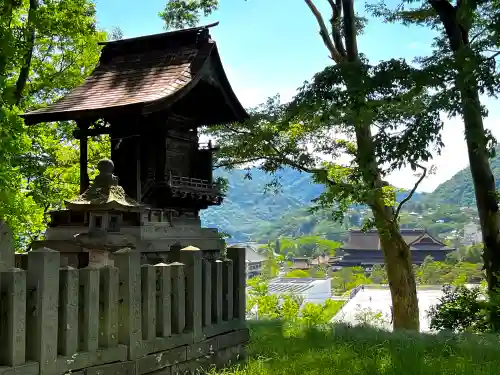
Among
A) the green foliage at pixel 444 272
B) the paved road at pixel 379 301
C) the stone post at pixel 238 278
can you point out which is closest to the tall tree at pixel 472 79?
the stone post at pixel 238 278

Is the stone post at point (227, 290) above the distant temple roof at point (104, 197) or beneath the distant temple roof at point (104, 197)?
beneath

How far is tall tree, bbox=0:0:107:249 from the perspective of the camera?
14469 mm

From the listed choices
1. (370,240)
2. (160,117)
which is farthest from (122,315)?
(370,240)

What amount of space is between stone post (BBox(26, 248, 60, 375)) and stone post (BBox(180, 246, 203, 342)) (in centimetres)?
189

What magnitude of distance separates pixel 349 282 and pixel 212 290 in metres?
36.8

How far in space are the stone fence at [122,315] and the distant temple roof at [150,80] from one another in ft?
13.1

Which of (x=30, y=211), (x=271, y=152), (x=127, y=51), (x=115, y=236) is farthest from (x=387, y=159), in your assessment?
(x=30, y=211)

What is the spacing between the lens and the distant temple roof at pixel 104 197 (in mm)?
8070

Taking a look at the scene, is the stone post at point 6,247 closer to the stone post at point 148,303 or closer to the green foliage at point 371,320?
the stone post at point 148,303

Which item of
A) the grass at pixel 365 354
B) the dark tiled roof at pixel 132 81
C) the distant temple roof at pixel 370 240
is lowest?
the distant temple roof at pixel 370 240

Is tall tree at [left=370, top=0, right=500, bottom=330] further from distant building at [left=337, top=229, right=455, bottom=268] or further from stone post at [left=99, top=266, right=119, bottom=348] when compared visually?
distant building at [left=337, top=229, right=455, bottom=268]

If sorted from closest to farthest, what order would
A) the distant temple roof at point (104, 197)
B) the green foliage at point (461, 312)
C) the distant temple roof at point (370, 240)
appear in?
the distant temple roof at point (104, 197) < the green foliage at point (461, 312) < the distant temple roof at point (370, 240)

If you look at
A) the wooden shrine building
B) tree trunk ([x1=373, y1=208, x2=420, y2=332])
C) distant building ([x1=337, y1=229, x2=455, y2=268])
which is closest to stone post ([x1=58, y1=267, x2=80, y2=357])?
the wooden shrine building

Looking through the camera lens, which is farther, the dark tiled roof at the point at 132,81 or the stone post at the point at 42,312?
the dark tiled roof at the point at 132,81
